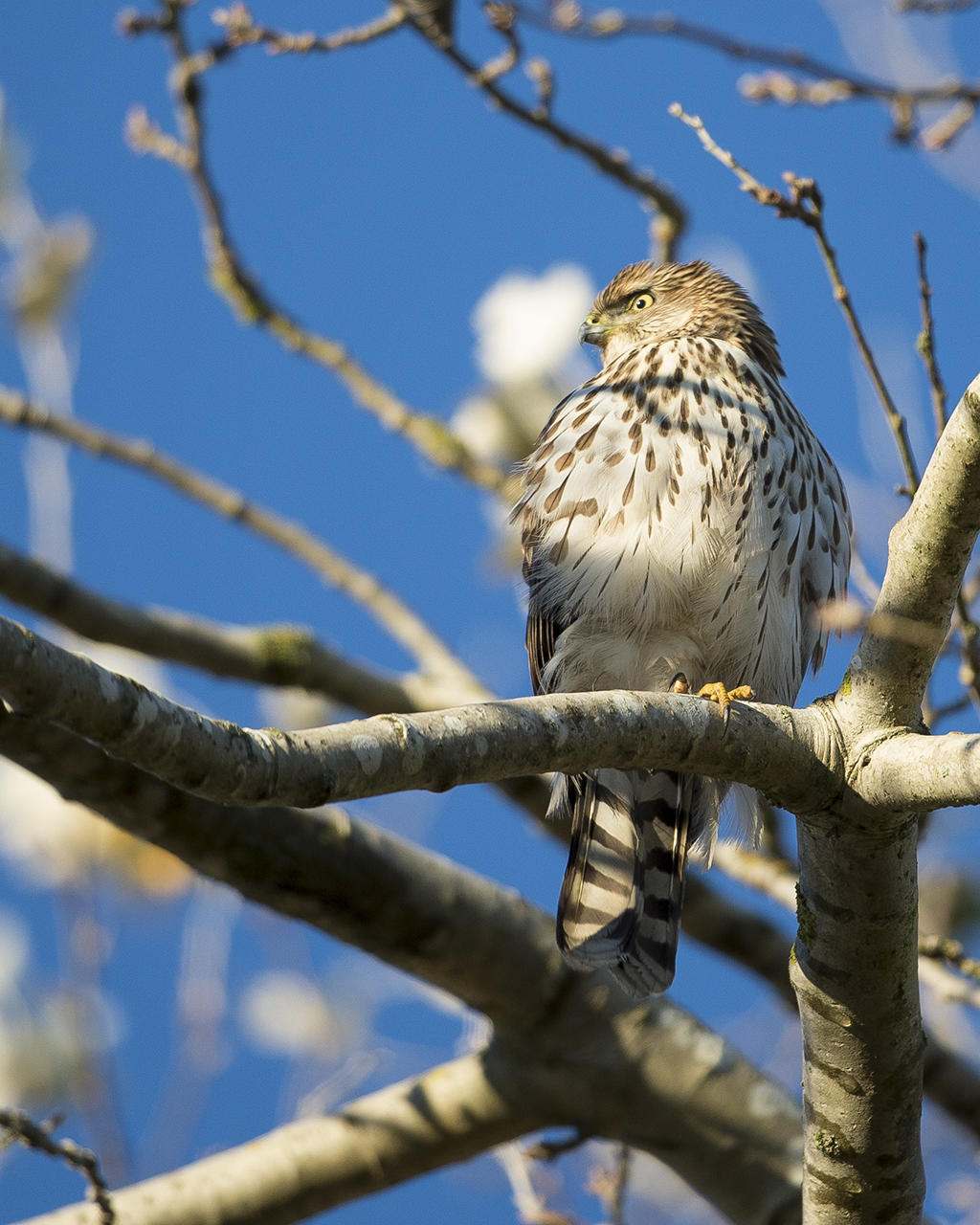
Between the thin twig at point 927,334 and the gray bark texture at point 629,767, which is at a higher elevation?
the thin twig at point 927,334

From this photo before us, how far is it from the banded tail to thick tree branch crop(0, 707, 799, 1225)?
14 centimetres

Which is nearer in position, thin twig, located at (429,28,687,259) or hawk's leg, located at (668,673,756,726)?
hawk's leg, located at (668,673,756,726)

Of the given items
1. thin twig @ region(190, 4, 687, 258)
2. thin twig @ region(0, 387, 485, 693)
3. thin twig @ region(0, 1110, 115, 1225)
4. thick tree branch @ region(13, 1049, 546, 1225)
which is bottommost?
thin twig @ region(0, 1110, 115, 1225)

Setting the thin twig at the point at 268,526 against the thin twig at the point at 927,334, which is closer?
the thin twig at the point at 927,334

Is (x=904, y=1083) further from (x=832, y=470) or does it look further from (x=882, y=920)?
(x=832, y=470)

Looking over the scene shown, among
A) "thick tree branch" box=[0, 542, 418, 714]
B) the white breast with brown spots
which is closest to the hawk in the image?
the white breast with brown spots

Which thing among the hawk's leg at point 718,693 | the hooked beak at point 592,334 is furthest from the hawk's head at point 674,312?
the hawk's leg at point 718,693

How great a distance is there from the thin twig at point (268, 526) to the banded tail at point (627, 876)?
84cm

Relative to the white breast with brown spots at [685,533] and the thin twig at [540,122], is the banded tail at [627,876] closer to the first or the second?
the white breast with brown spots at [685,533]

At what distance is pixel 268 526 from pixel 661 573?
1919 millimetres

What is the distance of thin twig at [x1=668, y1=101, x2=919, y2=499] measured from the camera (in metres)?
2.85

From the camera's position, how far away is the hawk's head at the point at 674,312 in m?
4.61

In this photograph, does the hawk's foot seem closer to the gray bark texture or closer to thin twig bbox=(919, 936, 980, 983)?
the gray bark texture

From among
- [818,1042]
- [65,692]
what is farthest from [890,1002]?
[65,692]
